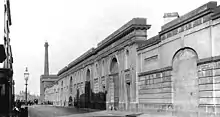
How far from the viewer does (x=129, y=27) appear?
125ft

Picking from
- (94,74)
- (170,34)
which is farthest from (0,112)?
(94,74)

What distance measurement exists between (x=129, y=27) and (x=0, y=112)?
2160 cm

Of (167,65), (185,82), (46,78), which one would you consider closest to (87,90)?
(167,65)

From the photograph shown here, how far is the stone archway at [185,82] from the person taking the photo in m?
24.5

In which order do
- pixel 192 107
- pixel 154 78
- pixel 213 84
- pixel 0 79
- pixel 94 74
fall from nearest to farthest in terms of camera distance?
pixel 0 79, pixel 213 84, pixel 192 107, pixel 154 78, pixel 94 74

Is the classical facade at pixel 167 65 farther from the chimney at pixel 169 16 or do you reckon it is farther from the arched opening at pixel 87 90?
the arched opening at pixel 87 90

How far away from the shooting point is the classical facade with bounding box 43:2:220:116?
73.1 feet

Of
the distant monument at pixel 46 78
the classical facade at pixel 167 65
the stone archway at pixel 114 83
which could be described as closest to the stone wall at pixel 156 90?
the classical facade at pixel 167 65

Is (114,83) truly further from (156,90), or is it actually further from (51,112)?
(156,90)

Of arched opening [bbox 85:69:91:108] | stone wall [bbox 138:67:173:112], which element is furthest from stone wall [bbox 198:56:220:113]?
arched opening [bbox 85:69:91:108]

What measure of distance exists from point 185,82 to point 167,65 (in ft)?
10.9

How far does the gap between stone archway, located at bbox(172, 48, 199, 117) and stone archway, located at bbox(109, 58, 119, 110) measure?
17848 millimetres

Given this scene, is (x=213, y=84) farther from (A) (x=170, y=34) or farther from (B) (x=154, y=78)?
(B) (x=154, y=78)

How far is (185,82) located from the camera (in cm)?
2586
